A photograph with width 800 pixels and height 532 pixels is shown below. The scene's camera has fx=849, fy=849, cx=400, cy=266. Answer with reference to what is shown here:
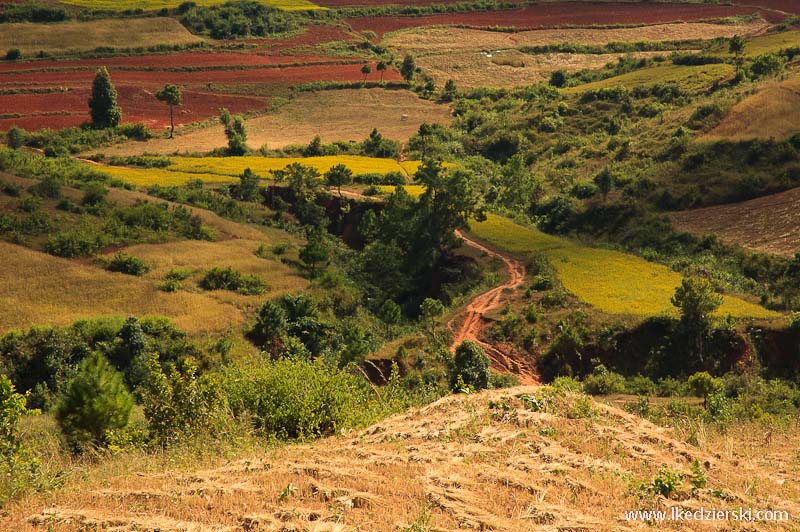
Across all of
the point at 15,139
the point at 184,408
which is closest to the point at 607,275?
the point at 184,408

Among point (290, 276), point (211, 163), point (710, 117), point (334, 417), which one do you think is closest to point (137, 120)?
point (211, 163)

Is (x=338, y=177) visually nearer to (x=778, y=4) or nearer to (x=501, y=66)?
(x=501, y=66)

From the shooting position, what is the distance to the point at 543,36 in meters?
129

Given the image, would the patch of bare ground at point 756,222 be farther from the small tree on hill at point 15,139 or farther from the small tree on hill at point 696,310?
the small tree on hill at point 15,139

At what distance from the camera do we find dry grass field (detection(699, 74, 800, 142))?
6016cm

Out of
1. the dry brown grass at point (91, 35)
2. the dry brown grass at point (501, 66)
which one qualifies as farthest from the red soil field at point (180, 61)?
the dry brown grass at point (501, 66)

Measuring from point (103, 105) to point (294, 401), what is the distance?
78.5 metres

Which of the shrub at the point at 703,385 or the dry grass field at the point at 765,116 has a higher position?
the dry grass field at the point at 765,116

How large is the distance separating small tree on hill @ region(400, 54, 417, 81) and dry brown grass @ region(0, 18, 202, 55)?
31784 millimetres

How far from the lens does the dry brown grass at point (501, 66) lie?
112 meters

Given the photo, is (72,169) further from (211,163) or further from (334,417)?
(334,417)

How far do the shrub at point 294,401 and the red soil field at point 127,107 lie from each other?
253 feet

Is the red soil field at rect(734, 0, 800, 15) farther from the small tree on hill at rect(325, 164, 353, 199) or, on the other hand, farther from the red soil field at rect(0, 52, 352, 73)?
the small tree on hill at rect(325, 164, 353, 199)

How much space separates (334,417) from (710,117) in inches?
2174
